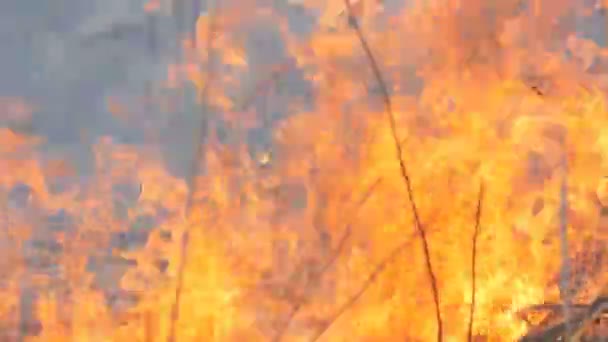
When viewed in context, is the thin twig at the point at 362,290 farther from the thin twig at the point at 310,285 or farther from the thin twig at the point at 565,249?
the thin twig at the point at 565,249

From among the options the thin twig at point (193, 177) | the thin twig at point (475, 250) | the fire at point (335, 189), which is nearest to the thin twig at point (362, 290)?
the fire at point (335, 189)

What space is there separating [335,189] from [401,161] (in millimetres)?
126

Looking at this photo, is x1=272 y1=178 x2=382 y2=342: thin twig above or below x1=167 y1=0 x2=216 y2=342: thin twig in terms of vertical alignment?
below

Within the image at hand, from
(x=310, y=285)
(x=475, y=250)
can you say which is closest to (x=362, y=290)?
(x=310, y=285)

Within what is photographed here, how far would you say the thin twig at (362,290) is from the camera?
140cm

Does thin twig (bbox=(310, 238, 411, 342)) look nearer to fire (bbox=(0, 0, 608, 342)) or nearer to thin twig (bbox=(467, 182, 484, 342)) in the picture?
fire (bbox=(0, 0, 608, 342))

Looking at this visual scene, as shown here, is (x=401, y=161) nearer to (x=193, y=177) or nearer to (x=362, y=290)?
(x=362, y=290)

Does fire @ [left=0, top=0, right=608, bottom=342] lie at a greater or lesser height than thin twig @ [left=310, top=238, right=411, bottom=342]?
greater

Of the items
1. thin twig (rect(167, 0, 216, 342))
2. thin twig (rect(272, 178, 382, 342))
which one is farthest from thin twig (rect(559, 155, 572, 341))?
thin twig (rect(167, 0, 216, 342))

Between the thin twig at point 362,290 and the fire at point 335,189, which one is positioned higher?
the fire at point 335,189

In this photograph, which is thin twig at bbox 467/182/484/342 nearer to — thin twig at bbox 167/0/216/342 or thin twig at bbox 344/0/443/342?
thin twig at bbox 344/0/443/342

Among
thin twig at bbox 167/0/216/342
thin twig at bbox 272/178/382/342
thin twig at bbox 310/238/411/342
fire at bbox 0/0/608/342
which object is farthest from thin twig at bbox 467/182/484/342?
thin twig at bbox 167/0/216/342

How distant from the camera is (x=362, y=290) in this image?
141 centimetres

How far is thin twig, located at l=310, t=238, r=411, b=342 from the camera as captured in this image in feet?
4.60
